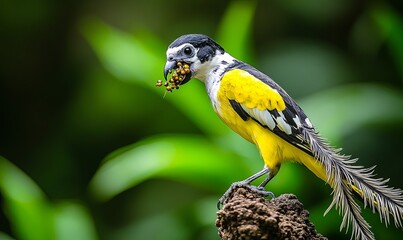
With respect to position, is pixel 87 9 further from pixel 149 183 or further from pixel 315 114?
pixel 315 114

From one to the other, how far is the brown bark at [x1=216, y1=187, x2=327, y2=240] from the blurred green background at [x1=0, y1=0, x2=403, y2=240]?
161cm

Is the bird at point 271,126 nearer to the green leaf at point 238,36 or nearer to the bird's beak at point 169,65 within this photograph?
the bird's beak at point 169,65

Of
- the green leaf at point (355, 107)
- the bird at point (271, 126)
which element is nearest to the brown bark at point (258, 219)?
the bird at point (271, 126)

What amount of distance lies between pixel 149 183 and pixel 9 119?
148 centimetres

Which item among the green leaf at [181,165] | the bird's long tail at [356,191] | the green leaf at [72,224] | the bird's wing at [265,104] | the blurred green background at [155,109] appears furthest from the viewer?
the green leaf at [72,224]

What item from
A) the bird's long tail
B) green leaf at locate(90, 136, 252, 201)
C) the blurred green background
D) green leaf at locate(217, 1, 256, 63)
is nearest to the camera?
the bird's long tail

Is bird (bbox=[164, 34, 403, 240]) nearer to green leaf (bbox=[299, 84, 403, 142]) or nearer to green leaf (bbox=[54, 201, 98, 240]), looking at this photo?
green leaf (bbox=[299, 84, 403, 142])

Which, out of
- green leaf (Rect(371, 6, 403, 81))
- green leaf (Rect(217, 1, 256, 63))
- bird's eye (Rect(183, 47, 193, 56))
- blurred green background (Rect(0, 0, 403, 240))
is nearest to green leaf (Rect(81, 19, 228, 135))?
blurred green background (Rect(0, 0, 403, 240))

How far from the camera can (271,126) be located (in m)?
2.54

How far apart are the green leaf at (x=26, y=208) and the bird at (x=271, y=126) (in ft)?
6.65

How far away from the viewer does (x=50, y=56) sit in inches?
264

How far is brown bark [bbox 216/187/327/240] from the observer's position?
2.28 metres

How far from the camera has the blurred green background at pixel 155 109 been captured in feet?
14.0

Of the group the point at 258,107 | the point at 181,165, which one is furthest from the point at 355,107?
the point at 258,107
